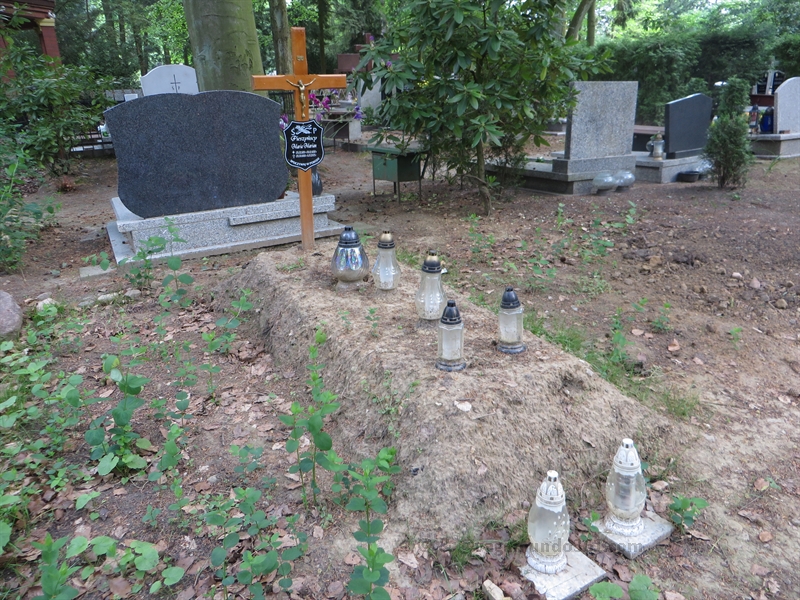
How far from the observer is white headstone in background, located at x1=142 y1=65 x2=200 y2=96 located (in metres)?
9.17

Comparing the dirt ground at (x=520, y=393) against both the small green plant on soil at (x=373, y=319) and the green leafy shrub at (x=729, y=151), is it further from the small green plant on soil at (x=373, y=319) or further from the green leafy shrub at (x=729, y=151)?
the green leafy shrub at (x=729, y=151)

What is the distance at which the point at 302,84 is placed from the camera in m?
4.49

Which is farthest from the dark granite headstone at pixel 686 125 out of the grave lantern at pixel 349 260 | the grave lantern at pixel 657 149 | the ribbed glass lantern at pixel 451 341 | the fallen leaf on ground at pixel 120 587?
the fallen leaf on ground at pixel 120 587

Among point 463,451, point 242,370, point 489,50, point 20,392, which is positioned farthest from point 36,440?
point 489,50

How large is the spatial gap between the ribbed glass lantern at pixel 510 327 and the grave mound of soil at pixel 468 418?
6 cm

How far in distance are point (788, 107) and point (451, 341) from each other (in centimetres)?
1143

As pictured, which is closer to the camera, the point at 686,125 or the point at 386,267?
the point at 386,267

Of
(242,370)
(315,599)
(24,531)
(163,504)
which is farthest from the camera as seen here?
(242,370)

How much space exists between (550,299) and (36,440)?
3432 mm

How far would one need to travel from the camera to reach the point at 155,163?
5.54 meters

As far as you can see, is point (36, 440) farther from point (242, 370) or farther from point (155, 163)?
point (155, 163)

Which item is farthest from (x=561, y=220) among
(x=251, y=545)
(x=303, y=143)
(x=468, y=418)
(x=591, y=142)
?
(x=251, y=545)

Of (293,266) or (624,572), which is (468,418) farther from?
(293,266)

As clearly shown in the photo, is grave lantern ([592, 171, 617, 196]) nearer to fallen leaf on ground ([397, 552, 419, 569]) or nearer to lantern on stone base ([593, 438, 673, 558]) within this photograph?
lantern on stone base ([593, 438, 673, 558])
